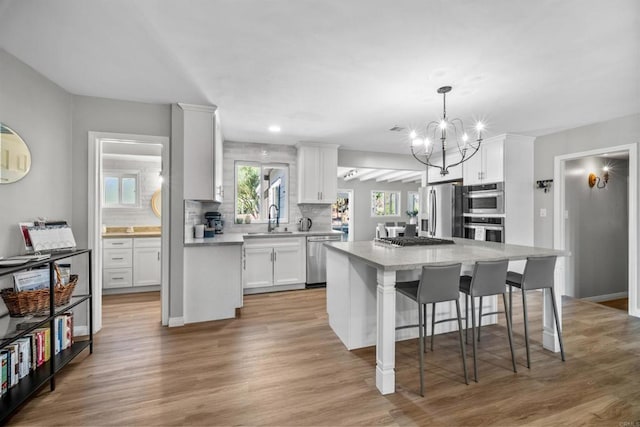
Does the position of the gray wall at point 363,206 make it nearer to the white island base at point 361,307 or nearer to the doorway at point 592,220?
the doorway at point 592,220

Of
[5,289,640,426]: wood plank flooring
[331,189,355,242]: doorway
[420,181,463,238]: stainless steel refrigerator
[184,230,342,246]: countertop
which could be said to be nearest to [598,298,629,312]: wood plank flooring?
[5,289,640,426]: wood plank flooring

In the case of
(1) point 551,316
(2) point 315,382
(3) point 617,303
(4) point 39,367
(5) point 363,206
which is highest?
(5) point 363,206

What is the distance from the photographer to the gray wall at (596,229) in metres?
4.29

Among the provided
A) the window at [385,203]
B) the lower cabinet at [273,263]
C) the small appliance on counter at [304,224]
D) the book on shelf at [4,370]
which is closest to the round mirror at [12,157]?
the book on shelf at [4,370]

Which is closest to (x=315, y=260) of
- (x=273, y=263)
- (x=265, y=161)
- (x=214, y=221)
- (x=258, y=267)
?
(x=273, y=263)

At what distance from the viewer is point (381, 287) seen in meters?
1.91

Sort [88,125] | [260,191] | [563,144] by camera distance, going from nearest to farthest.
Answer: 1. [88,125]
2. [563,144]
3. [260,191]

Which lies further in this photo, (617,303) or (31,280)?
(617,303)

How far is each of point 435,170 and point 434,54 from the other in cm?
368

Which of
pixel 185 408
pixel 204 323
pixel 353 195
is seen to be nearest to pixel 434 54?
pixel 185 408

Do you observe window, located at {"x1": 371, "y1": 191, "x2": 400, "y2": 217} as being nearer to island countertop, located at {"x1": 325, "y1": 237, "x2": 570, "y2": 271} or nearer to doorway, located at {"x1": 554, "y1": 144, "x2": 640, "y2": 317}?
doorway, located at {"x1": 554, "y1": 144, "x2": 640, "y2": 317}

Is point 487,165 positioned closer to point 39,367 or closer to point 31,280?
point 31,280

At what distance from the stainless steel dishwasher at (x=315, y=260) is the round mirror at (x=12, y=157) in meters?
3.27

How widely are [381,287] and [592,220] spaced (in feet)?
14.8
